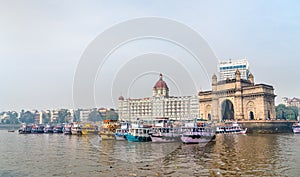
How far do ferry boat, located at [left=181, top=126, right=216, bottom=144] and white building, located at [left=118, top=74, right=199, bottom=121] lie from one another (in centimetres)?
5493

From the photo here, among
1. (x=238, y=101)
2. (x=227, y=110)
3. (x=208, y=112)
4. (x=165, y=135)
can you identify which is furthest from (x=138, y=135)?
(x=208, y=112)

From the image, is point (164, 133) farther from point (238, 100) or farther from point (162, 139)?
point (238, 100)

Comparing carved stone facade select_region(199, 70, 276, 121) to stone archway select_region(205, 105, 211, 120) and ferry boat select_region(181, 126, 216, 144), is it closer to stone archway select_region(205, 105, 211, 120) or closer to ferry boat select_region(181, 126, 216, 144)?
stone archway select_region(205, 105, 211, 120)

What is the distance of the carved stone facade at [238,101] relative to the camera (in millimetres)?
82688

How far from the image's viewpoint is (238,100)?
284 feet

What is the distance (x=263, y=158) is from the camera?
24.0 meters

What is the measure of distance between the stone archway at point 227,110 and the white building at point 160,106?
30.0 ft

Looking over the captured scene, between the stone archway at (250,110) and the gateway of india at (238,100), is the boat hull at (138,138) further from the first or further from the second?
the stone archway at (250,110)

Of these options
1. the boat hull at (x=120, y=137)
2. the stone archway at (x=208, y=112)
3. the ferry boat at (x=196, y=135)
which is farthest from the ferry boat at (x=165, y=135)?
the stone archway at (x=208, y=112)

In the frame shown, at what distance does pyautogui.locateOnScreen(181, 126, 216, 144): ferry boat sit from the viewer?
38.1m

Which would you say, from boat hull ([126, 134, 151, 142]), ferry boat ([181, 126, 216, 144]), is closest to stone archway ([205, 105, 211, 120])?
ferry boat ([181, 126, 216, 144])

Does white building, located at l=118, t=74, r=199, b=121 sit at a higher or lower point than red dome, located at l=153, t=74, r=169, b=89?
lower

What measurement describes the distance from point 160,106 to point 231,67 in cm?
5693

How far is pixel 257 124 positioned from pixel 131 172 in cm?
6387
